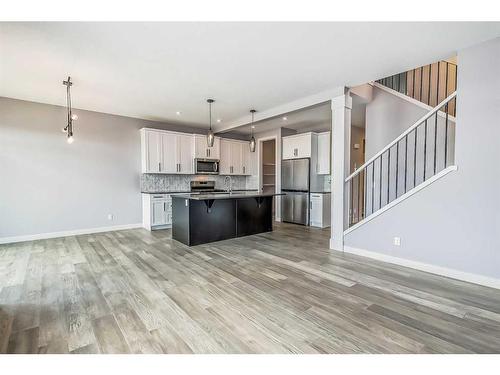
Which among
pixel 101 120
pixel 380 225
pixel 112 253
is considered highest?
pixel 101 120

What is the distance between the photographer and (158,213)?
5875mm

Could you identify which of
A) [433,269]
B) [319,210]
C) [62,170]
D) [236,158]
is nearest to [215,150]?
[236,158]

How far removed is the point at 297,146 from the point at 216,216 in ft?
10.5

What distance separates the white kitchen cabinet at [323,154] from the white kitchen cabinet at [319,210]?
67cm

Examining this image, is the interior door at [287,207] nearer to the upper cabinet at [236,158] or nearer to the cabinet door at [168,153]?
the upper cabinet at [236,158]

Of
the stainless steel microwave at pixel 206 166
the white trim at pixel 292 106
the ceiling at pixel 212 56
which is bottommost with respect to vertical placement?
the stainless steel microwave at pixel 206 166

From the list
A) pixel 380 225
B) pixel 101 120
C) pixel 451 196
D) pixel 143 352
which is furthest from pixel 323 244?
pixel 101 120

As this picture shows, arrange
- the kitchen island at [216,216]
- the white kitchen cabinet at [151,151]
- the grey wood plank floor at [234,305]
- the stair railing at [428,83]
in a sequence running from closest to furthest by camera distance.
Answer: the grey wood plank floor at [234,305], the kitchen island at [216,216], the stair railing at [428,83], the white kitchen cabinet at [151,151]

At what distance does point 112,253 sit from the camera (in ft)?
13.3

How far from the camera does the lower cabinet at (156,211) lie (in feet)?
19.0

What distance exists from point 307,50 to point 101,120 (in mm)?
4904

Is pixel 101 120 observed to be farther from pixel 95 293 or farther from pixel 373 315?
pixel 373 315

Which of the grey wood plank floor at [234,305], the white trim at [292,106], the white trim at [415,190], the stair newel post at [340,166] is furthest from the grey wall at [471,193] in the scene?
the white trim at [292,106]

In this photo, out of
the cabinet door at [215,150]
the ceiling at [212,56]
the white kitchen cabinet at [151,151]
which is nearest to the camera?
the ceiling at [212,56]
